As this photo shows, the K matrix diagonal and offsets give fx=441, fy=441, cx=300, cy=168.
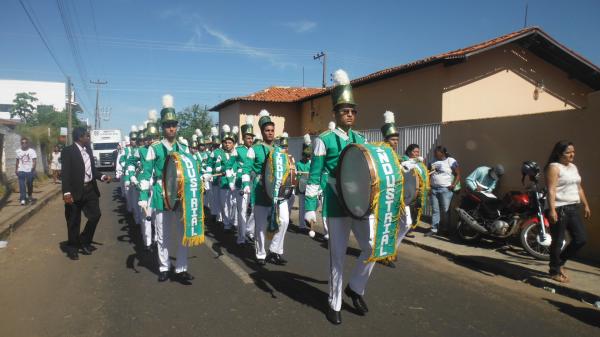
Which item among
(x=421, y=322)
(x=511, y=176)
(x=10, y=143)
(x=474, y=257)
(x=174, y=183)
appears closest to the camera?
(x=421, y=322)

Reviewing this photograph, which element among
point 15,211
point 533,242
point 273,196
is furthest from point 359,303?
point 15,211

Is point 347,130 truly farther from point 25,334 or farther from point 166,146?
point 25,334

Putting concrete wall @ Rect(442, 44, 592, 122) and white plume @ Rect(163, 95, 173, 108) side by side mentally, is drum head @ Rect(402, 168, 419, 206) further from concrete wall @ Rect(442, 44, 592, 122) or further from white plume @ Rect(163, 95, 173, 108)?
concrete wall @ Rect(442, 44, 592, 122)

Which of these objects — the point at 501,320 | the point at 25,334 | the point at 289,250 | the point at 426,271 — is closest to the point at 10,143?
the point at 289,250

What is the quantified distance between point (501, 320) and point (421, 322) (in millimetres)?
854

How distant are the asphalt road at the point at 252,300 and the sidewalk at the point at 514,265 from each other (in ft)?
0.70

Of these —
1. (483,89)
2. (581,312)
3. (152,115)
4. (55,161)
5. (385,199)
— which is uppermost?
(483,89)

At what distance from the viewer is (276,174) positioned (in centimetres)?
616

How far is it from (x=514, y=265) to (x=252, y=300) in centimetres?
420

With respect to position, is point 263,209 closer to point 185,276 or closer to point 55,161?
point 185,276

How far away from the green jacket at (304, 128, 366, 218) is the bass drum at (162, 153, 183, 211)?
1.68 metres

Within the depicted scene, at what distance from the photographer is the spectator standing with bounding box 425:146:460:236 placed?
915cm

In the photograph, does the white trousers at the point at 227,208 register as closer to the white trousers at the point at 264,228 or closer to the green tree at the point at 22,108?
the white trousers at the point at 264,228

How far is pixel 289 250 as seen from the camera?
7.62 m
